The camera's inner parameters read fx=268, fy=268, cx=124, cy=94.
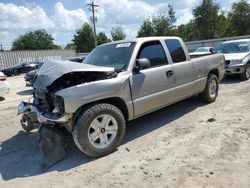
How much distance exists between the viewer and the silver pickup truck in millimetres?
4195

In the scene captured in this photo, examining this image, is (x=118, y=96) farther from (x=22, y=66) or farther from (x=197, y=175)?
(x=22, y=66)

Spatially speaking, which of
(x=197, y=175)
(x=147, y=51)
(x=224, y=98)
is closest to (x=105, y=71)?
(x=147, y=51)

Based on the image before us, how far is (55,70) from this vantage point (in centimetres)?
450

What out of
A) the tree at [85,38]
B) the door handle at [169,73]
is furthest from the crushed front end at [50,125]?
the tree at [85,38]

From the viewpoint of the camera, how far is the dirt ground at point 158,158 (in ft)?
11.8

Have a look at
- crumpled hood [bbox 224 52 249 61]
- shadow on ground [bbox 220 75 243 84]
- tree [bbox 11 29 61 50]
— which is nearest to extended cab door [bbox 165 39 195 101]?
shadow on ground [bbox 220 75 243 84]

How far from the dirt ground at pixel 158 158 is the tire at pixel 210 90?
853 millimetres

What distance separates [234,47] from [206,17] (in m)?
33.7

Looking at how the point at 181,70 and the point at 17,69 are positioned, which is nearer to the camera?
the point at 181,70

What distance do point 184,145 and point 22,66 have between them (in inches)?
1104

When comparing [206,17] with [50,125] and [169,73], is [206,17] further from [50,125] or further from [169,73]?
[50,125]

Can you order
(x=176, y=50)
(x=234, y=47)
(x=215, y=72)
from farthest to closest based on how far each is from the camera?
(x=234, y=47), (x=215, y=72), (x=176, y=50)

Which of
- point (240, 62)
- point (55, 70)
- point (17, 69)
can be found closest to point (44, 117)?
point (55, 70)

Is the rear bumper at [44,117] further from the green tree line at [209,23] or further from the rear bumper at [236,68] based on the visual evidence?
the green tree line at [209,23]
